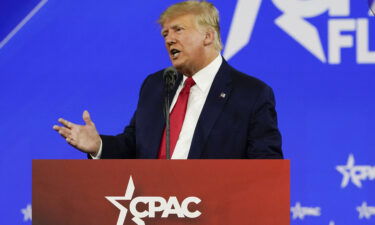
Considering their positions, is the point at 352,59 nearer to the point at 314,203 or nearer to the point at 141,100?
the point at 314,203

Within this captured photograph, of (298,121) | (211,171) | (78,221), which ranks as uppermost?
(298,121)

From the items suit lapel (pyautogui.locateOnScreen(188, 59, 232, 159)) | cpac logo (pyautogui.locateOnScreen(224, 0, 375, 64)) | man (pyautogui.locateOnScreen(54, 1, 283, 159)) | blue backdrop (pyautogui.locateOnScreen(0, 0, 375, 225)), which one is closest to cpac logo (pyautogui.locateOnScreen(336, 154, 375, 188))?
blue backdrop (pyautogui.locateOnScreen(0, 0, 375, 225))

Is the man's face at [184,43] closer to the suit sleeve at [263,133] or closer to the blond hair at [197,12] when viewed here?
the blond hair at [197,12]

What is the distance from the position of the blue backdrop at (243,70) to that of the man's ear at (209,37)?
573 mm

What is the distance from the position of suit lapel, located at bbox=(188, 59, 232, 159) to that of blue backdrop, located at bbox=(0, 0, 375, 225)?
2.47 ft

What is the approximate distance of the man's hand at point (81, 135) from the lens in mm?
1661

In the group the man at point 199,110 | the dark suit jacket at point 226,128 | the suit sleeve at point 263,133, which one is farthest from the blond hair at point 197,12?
the suit sleeve at point 263,133

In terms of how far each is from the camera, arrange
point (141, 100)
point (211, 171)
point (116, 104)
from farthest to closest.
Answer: point (116, 104), point (141, 100), point (211, 171)

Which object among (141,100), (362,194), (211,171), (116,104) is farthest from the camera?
(116,104)

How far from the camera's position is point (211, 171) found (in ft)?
4.26

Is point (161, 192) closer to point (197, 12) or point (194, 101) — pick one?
point (194, 101)

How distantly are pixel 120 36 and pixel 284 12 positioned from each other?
2.53 feet

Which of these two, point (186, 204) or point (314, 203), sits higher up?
point (314, 203)

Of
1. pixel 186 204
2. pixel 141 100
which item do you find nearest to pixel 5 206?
pixel 141 100
